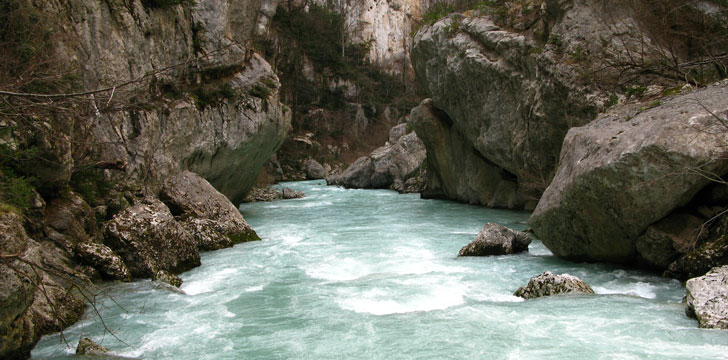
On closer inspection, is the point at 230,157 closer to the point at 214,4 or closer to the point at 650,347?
the point at 214,4

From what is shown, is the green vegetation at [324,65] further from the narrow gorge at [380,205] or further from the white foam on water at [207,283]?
the white foam on water at [207,283]

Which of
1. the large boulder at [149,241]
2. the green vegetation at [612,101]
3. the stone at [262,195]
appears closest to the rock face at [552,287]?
the large boulder at [149,241]

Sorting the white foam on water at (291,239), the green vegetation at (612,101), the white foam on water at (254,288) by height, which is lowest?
the white foam on water at (254,288)

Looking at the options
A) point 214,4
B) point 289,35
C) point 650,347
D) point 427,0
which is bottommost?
point 650,347

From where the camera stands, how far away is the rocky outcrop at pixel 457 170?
1916 centimetres

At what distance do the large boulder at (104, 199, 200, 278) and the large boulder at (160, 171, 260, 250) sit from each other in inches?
65.8

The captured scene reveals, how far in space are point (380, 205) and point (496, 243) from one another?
11.4 m

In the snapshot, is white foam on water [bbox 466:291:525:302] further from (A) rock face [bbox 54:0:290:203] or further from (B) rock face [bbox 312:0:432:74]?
(B) rock face [bbox 312:0:432:74]

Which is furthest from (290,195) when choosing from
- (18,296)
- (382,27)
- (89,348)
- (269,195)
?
(382,27)

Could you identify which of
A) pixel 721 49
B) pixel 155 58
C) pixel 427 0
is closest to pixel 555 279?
pixel 721 49

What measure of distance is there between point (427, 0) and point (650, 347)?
62.0 m

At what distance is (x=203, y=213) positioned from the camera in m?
12.5

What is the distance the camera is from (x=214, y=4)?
16.1m

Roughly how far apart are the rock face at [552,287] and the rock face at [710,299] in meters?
1.39
